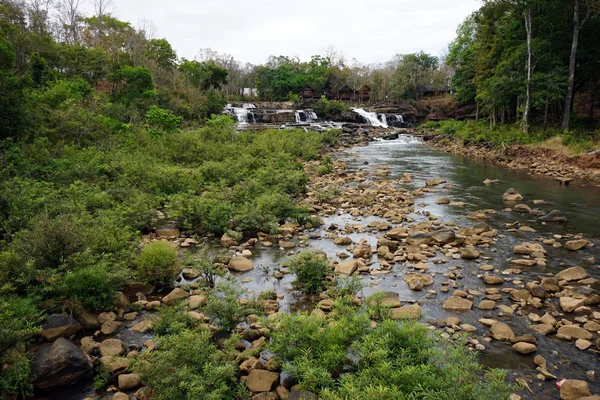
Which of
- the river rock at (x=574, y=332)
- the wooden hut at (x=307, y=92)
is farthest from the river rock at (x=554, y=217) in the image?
the wooden hut at (x=307, y=92)

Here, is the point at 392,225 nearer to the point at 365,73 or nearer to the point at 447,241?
the point at 447,241

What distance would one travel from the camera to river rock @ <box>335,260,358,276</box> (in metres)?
6.83

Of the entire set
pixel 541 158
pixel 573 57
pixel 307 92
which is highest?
pixel 307 92

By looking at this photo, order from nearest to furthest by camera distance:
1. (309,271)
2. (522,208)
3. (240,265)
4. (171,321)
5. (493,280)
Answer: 1. (171,321)
2. (309,271)
3. (493,280)
4. (240,265)
5. (522,208)

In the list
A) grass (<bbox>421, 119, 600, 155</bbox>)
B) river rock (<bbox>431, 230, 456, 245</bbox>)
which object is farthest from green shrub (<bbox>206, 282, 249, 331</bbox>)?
grass (<bbox>421, 119, 600, 155</bbox>)

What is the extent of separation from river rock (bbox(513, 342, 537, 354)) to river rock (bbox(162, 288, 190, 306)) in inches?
187

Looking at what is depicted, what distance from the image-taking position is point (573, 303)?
552 cm

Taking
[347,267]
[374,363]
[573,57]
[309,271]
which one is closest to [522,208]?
[347,267]

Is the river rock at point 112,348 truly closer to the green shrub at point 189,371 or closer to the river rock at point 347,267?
the green shrub at point 189,371

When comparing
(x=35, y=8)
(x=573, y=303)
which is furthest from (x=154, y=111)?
(x=35, y=8)

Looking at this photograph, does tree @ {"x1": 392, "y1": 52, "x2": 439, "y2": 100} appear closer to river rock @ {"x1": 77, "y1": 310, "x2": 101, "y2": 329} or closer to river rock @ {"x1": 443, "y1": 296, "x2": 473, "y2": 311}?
river rock @ {"x1": 443, "y1": 296, "x2": 473, "y2": 311}

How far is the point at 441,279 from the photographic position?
21.7 feet

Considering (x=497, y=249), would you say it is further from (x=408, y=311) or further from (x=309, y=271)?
(x=309, y=271)

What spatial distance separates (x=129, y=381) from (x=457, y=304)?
15.2ft
